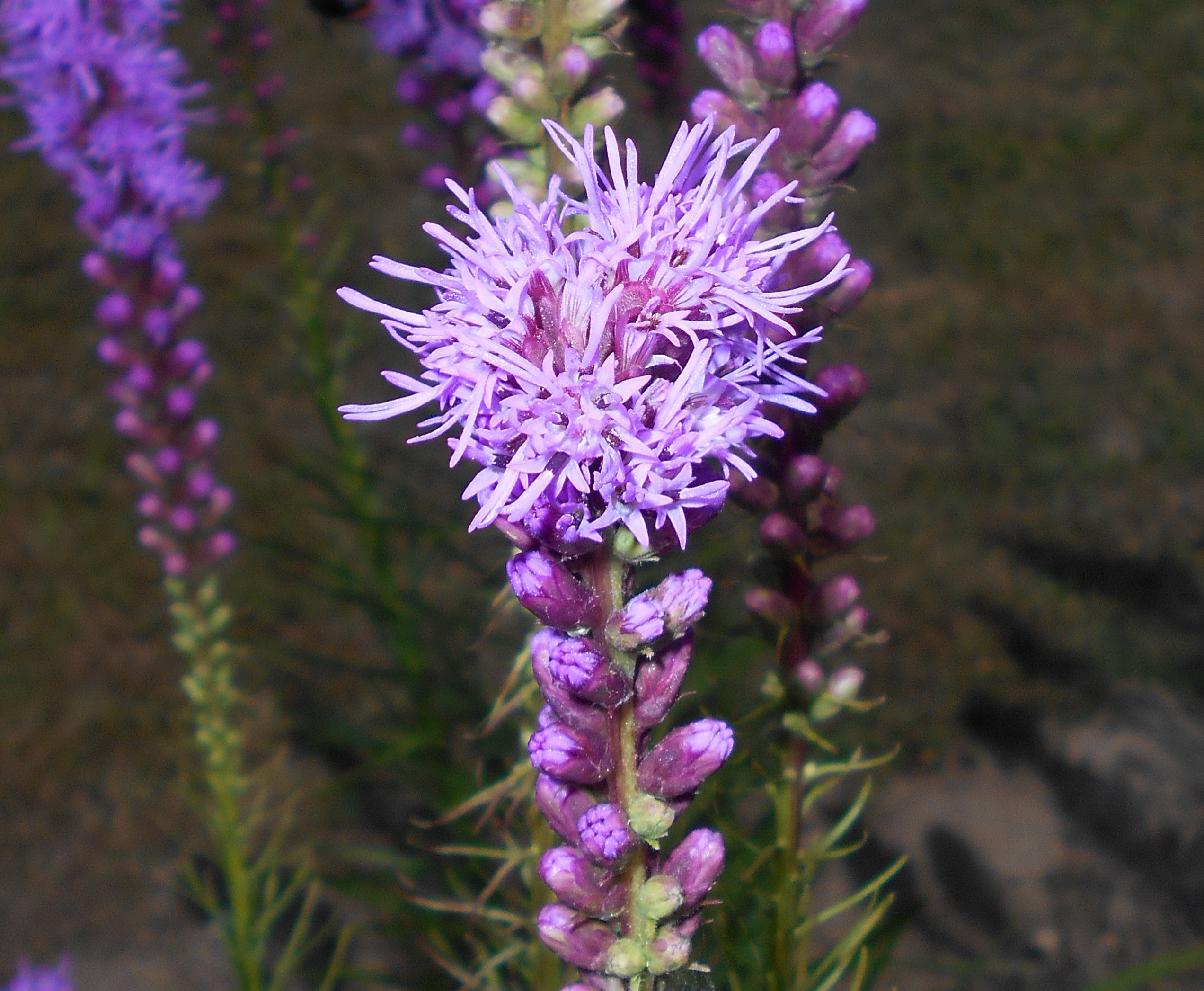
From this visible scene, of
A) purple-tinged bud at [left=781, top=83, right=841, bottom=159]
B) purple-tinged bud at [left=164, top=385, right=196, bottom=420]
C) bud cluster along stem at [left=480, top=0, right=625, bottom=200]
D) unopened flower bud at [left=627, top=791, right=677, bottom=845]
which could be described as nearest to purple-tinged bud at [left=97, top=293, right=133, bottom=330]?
purple-tinged bud at [left=164, top=385, right=196, bottom=420]

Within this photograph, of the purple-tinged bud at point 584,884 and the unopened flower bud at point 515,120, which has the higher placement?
the unopened flower bud at point 515,120

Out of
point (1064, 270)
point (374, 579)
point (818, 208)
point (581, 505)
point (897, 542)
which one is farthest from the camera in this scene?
point (1064, 270)

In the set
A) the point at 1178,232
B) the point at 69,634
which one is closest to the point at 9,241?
the point at 69,634

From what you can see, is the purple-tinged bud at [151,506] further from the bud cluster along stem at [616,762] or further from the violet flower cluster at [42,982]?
the bud cluster along stem at [616,762]

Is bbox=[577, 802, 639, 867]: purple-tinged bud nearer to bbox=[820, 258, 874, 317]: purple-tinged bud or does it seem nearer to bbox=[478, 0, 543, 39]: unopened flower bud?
bbox=[820, 258, 874, 317]: purple-tinged bud

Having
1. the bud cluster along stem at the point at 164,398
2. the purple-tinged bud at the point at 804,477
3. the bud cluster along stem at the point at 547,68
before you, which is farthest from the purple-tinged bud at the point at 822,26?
the bud cluster along stem at the point at 164,398

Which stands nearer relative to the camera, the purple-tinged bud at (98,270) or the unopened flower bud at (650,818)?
the unopened flower bud at (650,818)

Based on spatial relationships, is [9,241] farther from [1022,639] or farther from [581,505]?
[581,505]
